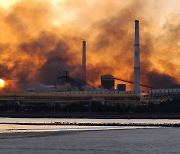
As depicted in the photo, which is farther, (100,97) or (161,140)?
(100,97)

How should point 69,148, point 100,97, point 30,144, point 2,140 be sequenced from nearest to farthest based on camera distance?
point 69,148 → point 30,144 → point 2,140 → point 100,97

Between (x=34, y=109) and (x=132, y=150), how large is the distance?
12434cm

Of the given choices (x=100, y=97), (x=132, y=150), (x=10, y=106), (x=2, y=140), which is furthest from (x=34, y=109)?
(x=132, y=150)

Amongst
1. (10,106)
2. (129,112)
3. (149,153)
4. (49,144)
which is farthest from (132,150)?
(10,106)

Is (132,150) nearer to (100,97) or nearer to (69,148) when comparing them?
(69,148)

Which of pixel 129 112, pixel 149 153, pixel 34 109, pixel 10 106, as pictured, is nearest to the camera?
pixel 149 153

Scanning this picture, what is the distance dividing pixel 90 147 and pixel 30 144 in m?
5.73

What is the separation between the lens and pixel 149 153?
3950 cm

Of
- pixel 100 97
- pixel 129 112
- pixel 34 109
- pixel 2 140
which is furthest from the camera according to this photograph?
pixel 100 97

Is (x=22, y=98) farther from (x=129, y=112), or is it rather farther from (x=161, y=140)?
(x=161, y=140)

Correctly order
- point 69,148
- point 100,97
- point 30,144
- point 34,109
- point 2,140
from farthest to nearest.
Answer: point 100,97, point 34,109, point 2,140, point 30,144, point 69,148

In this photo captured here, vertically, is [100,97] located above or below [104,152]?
above

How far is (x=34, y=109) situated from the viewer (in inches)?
6471

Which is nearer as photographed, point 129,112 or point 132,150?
point 132,150
